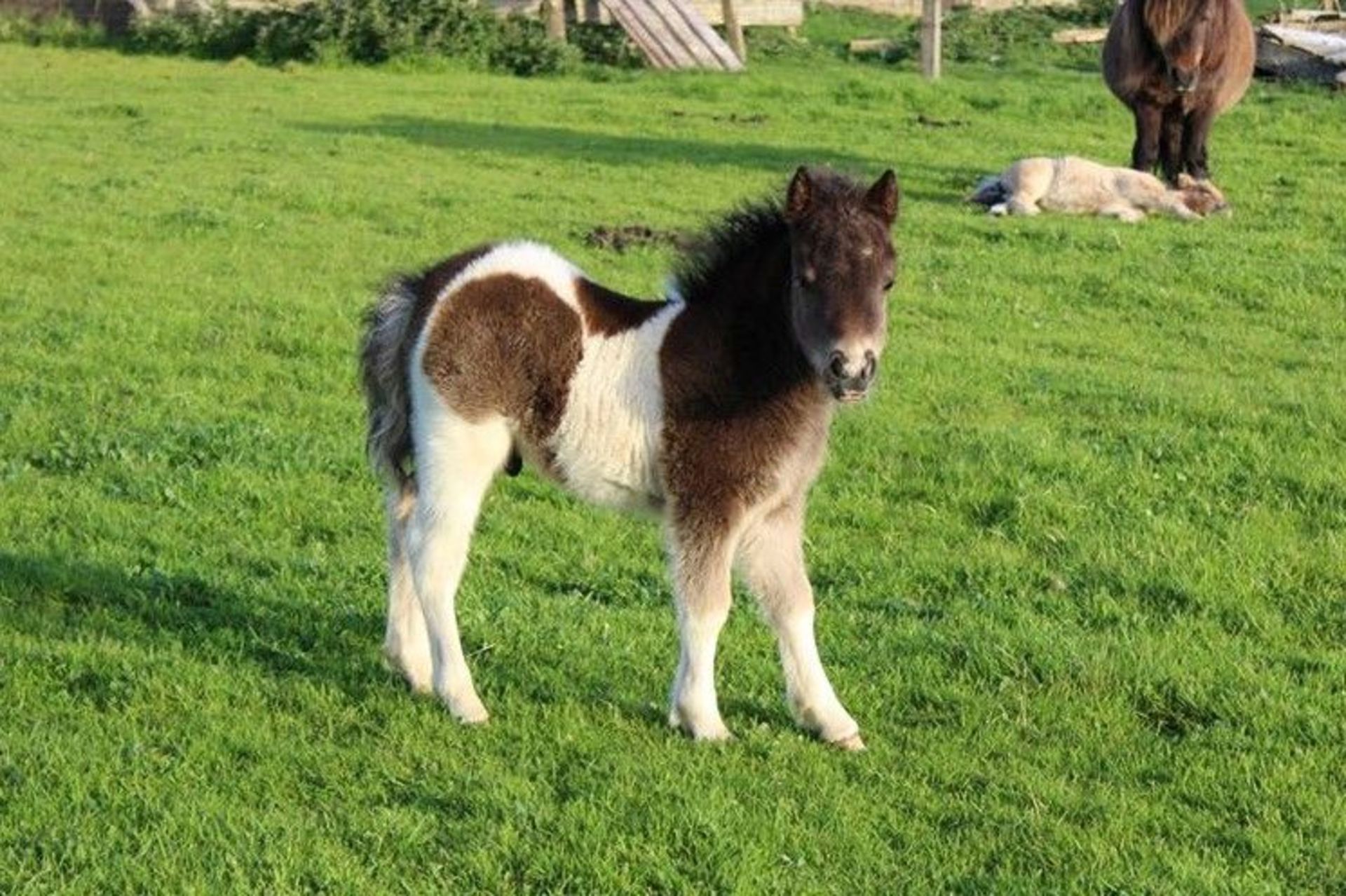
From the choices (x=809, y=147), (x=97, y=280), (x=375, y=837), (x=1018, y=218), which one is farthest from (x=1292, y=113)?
(x=375, y=837)

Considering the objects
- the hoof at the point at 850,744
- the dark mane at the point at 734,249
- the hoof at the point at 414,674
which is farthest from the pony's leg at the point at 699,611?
the hoof at the point at 414,674

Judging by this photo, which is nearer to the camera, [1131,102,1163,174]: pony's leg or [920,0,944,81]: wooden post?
[1131,102,1163,174]: pony's leg

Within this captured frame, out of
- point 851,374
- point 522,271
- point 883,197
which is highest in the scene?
point 883,197

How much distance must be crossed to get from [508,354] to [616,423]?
0.44 meters

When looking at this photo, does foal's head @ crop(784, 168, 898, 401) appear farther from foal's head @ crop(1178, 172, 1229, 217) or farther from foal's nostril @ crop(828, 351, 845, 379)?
foal's head @ crop(1178, 172, 1229, 217)

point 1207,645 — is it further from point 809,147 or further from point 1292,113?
point 1292,113

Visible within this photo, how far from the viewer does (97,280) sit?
14031 mm

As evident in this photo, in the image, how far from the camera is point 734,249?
21.4ft

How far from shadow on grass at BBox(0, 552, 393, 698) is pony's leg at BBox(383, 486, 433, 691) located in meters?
0.10

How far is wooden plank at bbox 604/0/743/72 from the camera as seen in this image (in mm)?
28891

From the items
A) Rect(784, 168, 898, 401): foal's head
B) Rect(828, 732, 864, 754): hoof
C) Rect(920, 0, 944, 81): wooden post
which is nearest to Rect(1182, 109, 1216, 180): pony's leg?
Rect(920, 0, 944, 81): wooden post

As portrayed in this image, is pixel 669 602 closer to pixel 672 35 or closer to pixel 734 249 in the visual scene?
pixel 734 249

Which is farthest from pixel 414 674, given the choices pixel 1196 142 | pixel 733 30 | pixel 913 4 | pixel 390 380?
pixel 913 4

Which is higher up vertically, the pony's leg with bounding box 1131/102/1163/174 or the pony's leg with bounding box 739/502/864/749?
the pony's leg with bounding box 739/502/864/749
